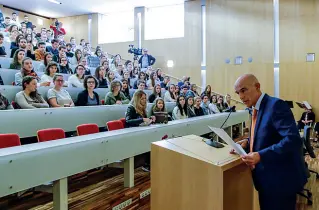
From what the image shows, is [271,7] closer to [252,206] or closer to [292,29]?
[292,29]

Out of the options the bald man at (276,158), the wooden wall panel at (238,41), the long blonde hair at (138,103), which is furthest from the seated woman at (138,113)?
the wooden wall panel at (238,41)

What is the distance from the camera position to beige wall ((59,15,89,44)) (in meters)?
12.2

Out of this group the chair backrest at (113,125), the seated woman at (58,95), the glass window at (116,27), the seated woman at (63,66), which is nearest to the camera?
the chair backrest at (113,125)

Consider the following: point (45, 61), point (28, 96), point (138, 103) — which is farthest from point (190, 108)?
point (28, 96)

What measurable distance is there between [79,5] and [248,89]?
10666 millimetres

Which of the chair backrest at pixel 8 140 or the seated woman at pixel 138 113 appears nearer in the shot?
the chair backrest at pixel 8 140

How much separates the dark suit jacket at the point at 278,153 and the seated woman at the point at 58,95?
9.79 feet

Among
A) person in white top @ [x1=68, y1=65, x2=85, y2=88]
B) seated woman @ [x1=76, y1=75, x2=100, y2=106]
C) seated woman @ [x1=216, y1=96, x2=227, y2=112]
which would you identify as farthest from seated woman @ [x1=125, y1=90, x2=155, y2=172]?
seated woman @ [x1=216, y1=96, x2=227, y2=112]

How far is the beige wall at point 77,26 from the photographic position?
40.1 feet

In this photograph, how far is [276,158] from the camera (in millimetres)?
1347

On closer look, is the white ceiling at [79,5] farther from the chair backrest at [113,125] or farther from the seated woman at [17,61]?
the chair backrest at [113,125]

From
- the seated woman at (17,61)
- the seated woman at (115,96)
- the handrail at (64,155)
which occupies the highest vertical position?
the seated woman at (17,61)

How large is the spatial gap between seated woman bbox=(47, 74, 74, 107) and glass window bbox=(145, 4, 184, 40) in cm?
718

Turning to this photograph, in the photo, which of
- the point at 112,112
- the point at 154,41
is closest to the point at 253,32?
the point at 154,41
